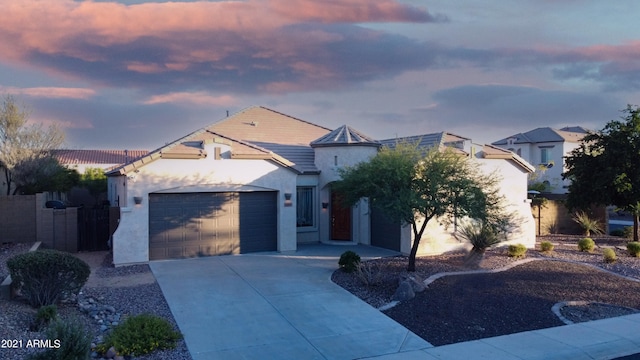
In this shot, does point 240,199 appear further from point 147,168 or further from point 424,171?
point 424,171

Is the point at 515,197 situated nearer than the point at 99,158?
Yes

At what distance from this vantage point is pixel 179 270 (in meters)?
15.4

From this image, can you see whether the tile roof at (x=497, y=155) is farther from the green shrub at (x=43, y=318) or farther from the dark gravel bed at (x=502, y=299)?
the green shrub at (x=43, y=318)

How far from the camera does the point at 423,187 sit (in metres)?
14.3

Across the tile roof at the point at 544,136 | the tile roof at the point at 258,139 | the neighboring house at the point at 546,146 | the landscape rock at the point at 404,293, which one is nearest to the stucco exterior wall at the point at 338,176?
the tile roof at the point at 258,139

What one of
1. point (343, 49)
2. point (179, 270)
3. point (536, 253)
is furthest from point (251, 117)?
point (536, 253)

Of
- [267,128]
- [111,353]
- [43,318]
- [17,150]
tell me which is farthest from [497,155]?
[17,150]

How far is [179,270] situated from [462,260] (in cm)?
923

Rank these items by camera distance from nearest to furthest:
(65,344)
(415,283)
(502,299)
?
(65,344)
(502,299)
(415,283)

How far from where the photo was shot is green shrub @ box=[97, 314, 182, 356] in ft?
27.7

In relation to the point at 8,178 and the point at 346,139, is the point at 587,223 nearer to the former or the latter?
the point at 346,139

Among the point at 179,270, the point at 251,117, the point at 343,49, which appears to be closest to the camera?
the point at 179,270

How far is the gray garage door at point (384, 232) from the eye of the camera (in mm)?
18875

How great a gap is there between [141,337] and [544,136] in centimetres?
Result: 4853
